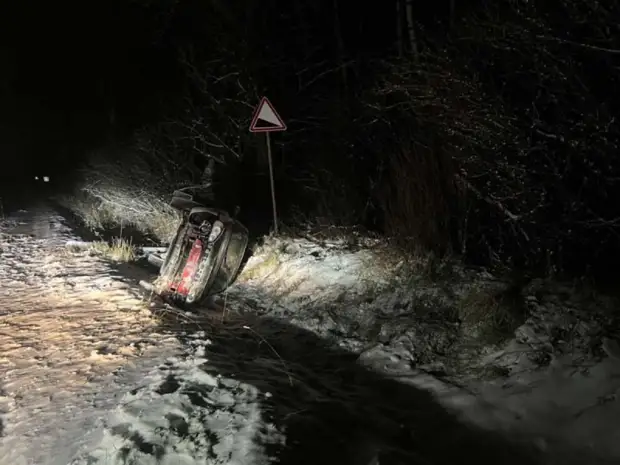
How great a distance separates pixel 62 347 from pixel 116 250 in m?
5.03

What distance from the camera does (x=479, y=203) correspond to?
7.61m

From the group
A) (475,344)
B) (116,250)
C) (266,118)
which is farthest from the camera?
(116,250)

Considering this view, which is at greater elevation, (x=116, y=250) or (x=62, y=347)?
(x=116, y=250)

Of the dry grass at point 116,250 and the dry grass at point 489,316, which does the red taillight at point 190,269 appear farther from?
the dry grass at point 489,316

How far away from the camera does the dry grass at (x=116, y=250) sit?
1091 cm

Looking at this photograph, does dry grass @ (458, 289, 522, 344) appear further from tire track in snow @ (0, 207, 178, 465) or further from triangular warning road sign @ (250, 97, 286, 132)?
triangular warning road sign @ (250, 97, 286, 132)

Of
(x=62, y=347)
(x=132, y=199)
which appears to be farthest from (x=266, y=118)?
(x=132, y=199)

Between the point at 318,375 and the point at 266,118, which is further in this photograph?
the point at 266,118

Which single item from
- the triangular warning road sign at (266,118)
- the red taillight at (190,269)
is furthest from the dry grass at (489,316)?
the triangular warning road sign at (266,118)

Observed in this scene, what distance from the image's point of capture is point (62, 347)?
20.7 feet

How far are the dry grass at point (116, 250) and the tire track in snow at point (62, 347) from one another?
14.3 inches

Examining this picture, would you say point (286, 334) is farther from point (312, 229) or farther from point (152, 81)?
point (152, 81)

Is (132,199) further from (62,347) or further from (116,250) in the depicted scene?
(62,347)

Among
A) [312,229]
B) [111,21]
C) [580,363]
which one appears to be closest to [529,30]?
[580,363]
